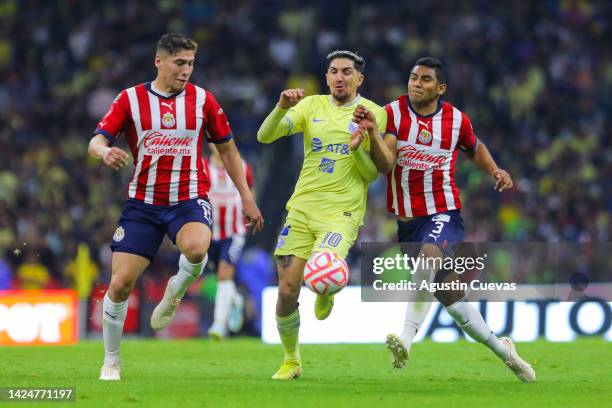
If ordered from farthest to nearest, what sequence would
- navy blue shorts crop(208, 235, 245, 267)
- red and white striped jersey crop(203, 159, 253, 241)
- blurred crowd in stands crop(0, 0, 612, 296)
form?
1. blurred crowd in stands crop(0, 0, 612, 296)
2. red and white striped jersey crop(203, 159, 253, 241)
3. navy blue shorts crop(208, 235, 245, 267)

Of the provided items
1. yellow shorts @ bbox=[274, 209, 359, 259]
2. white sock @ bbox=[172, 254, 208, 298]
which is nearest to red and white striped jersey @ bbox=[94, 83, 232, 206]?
white sock @ bbox=[172, 254, 208, 298]

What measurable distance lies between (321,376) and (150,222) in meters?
1.95

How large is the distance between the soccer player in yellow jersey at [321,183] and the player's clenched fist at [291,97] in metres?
0.19

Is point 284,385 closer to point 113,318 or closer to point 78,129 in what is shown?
point 113,318

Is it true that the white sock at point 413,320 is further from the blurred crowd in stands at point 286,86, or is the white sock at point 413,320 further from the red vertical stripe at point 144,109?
the blurred crowd in stands at point 286,86

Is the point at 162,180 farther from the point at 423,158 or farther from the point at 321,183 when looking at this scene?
the point at 423,158

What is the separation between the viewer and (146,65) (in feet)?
85.6

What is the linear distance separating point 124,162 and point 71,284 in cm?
1111

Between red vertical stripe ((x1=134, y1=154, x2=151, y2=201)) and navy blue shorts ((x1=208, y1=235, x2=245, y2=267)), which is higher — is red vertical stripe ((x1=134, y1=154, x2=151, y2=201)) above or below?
above

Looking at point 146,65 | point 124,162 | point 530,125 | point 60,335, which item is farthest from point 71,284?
point 124,162

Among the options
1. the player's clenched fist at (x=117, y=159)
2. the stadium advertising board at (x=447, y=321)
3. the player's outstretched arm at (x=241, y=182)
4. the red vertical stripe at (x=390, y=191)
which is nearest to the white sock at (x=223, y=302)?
the stadium advertising board at (x=447, y=321)

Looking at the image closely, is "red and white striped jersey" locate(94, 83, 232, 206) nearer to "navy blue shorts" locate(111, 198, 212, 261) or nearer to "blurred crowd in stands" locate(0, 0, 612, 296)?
"navy blue shorts" locate(111, 198, 212, 261)

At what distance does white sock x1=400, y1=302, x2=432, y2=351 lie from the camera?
33.6 feet

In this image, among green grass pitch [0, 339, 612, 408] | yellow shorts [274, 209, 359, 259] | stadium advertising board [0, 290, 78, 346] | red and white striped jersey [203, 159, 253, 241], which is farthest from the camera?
stadium advertising board [0, 290, 78, 346]
